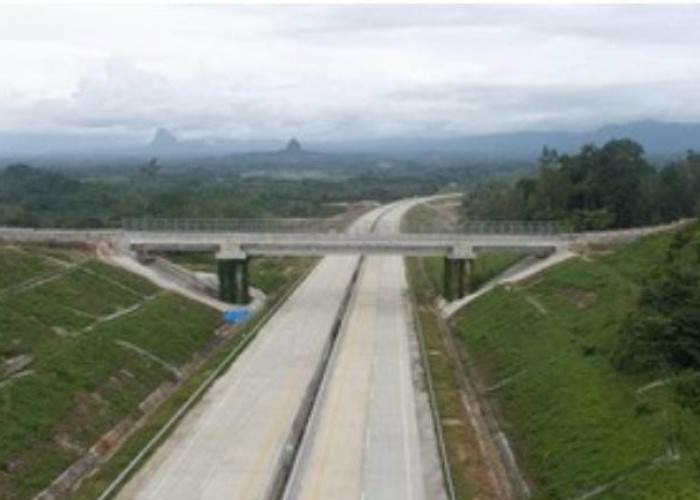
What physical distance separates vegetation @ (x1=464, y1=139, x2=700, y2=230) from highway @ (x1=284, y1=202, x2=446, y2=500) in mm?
38059

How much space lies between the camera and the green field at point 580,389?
124 feet

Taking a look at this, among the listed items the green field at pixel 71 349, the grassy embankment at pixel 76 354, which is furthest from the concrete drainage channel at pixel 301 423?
the green field at pixel 71 349

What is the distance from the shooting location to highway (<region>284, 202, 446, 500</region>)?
42125 mm

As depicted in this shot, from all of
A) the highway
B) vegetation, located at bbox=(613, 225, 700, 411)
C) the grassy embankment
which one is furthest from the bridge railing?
vegetation, located at bbox=(613, 225, 700, 411)

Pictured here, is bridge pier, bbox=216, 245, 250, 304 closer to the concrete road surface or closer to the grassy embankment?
the grassy embankment

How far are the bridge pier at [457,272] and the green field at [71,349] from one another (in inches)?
826

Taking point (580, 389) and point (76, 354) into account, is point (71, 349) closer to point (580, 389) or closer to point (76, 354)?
point (76, 354)

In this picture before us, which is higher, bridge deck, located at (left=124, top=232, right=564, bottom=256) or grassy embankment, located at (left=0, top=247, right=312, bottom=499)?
bridge deck, located at (left=124, top=232, right=564, bottom=256)

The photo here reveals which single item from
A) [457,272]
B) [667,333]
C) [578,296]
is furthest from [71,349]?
[457,272]

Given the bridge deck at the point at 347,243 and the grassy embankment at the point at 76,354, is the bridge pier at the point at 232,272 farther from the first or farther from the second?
the grassy embankment at the point at 76,354

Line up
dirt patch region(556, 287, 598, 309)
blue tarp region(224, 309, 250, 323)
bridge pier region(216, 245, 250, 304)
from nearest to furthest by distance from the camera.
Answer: dirt patch region(556, 287, 598, 309)
blue tarp region(224, 309, 250, 323)
bridge pier region(216, 245, 250, 304)

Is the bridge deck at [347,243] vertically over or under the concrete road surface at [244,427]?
over

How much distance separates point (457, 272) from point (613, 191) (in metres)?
29.1

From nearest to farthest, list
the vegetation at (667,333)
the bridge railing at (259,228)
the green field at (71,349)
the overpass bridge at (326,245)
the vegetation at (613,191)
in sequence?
1. the green field at (71,349)
2. the vegetation at (667,333)
3. the overpass bridge at (326,245)
4. the bridge railing at (259,228)
5. the vegetation at (613,191)
